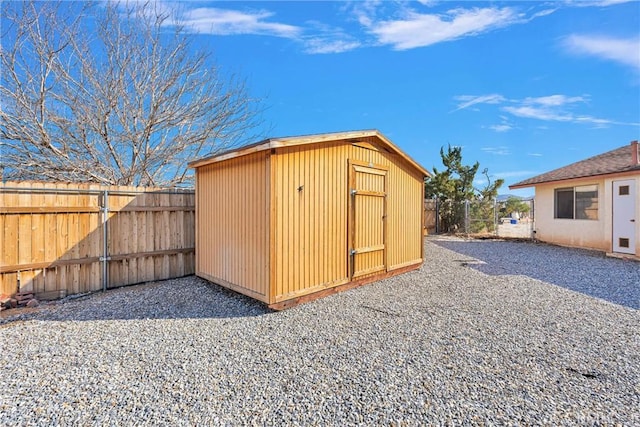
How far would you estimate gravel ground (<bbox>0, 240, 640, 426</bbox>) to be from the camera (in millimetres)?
1922

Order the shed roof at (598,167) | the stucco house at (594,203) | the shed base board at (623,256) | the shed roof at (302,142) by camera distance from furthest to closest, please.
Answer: the shed roof at (598,167), the stucco house at (594,203), the shed base board at (623,256), the shed roof at (302,142)

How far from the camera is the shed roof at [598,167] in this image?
8.07 meters

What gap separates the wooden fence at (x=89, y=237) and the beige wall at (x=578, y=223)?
11.0 metres

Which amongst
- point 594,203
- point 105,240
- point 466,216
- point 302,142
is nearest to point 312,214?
point 302,142

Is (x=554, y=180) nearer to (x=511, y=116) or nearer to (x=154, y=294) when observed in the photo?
(x=511, y=116)

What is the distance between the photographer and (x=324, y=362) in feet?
8.39

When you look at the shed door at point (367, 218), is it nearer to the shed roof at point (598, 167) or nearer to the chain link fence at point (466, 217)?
the shed roof at point (598, 167)

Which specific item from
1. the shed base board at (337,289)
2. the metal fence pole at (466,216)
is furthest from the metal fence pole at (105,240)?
the metal fence pole at (466,216)

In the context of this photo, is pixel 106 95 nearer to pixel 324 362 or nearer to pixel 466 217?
pixel 324 362

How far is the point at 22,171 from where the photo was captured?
6.48 m

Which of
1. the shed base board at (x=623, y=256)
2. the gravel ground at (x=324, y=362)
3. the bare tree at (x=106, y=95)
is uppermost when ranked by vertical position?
the bare tree at (x=106, y=95)

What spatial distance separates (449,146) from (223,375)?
577 inches

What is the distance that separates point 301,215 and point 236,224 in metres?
1.09

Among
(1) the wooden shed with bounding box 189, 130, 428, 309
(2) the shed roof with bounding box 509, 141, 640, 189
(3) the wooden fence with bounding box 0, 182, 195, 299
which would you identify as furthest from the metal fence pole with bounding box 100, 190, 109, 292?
(2) the shed roof with bounding box 509, 141, 640, 189
